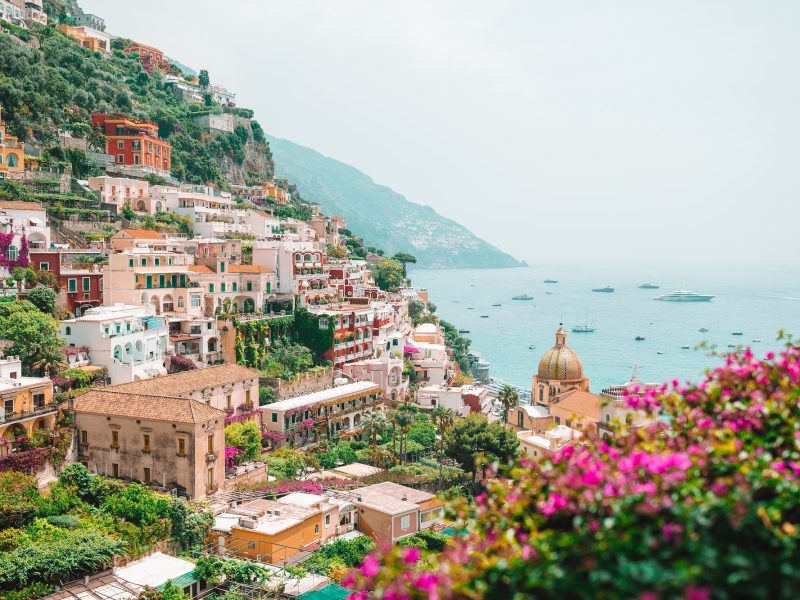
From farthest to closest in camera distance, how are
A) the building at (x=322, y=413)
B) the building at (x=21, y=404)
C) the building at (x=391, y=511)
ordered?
the building at (x=322, y=413)
the building at (x=391, y=511)
the building at (x=21, y=404)

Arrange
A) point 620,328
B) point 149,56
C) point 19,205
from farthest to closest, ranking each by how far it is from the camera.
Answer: point 620,328, point 149,56, point 19,205

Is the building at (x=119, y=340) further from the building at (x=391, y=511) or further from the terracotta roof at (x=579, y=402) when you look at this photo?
the terracotta roof at (x=579, y=402)

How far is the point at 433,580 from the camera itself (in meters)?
7.23

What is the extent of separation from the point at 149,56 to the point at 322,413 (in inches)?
2834

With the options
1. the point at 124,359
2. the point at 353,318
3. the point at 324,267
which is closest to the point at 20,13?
the point at 324,267

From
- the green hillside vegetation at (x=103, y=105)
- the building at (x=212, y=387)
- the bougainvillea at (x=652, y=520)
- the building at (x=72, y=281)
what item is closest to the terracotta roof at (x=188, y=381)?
the building at (x=212, y=387)

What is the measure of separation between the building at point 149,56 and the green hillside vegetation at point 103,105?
8.29 feet

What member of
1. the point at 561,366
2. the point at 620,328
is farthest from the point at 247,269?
the point at 620,328

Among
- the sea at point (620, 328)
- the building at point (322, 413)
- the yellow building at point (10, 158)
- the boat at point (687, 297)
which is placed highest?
the yellow building at point (10, 158)

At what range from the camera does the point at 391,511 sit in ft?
97.9

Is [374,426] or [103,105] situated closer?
[374,426]

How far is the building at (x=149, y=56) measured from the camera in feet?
312

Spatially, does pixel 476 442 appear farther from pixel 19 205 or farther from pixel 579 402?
pixel 19 205

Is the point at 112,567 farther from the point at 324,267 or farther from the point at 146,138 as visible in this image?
the point at 146,138
